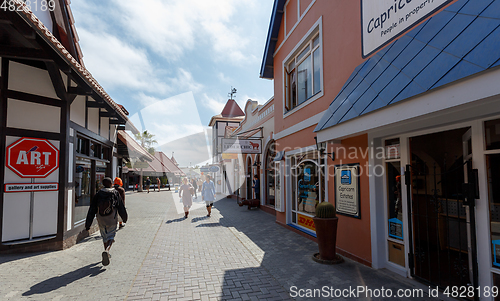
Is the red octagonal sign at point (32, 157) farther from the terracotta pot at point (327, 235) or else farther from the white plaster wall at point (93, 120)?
the terracotta pot at point (327, 235)

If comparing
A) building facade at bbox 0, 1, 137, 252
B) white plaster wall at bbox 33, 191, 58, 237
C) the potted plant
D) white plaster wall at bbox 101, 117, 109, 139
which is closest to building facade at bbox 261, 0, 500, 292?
the potted plant

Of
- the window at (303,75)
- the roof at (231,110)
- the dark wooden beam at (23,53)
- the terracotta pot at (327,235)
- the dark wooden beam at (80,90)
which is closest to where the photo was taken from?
the dark wooden beam at (23,53)

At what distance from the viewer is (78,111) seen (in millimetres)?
7121

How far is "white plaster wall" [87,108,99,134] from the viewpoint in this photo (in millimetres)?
7911

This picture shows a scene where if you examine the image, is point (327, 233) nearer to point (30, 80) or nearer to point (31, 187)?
point (31, 187)

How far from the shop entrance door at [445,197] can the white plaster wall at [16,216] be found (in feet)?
25.3

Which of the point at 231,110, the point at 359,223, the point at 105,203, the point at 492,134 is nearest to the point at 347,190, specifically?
the point at 359,223

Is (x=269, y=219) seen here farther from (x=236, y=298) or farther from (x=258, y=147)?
(x=236, y=298)

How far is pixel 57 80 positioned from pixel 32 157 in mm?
1813

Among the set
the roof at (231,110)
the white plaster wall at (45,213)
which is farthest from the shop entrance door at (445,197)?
the roof at (231,110)

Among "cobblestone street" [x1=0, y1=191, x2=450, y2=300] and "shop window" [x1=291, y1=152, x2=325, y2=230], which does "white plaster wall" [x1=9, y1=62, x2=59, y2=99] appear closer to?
"cobblestone street" [x1=0, y1=191, x2=450, y2=300]

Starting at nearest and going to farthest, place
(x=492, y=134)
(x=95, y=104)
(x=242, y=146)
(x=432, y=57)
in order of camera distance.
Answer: (x=432, y=57) → (x=492, y=134) → (x=95, y=104) → (x=242, y=146)

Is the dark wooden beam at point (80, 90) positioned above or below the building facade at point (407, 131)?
above

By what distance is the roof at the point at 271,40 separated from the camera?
380 inches
